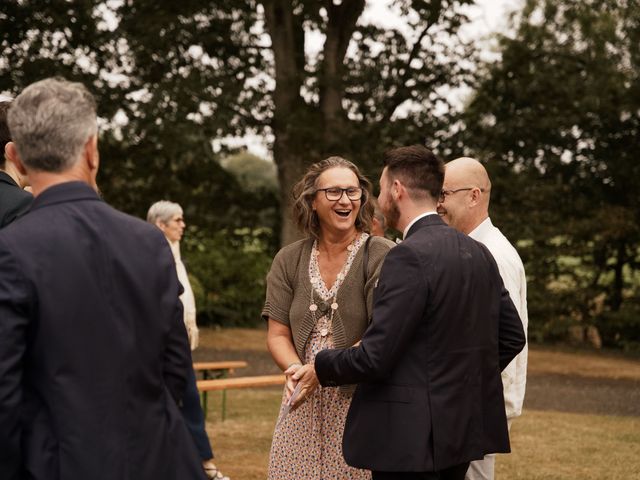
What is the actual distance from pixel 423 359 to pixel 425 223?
0.50 metres

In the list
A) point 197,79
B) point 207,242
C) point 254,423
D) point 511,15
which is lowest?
point 254,423

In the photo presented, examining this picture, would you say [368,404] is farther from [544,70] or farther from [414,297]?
[544,70]

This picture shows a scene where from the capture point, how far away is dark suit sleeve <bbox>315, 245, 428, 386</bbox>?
136 inches

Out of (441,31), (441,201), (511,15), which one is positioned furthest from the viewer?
(511,15)

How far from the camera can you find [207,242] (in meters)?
21.1

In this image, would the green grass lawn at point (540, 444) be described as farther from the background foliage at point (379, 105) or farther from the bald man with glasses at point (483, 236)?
the background foliage at point (379, 105)

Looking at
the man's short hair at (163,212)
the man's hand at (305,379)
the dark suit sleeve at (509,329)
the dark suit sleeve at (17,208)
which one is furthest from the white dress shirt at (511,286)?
the man's short hair at (163,212)

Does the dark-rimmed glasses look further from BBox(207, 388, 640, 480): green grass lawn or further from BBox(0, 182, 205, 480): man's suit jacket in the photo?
BBox(207, 388, 640, 480): green grass lawn

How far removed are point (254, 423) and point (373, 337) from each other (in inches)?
292

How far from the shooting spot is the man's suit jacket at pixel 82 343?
2525mm

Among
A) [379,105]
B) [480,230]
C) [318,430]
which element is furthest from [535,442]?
[379,105]

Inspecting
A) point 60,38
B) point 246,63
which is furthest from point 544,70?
point 60,38

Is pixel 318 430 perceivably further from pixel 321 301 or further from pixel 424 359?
pixel 424 359

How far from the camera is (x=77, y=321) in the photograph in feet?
8.48
